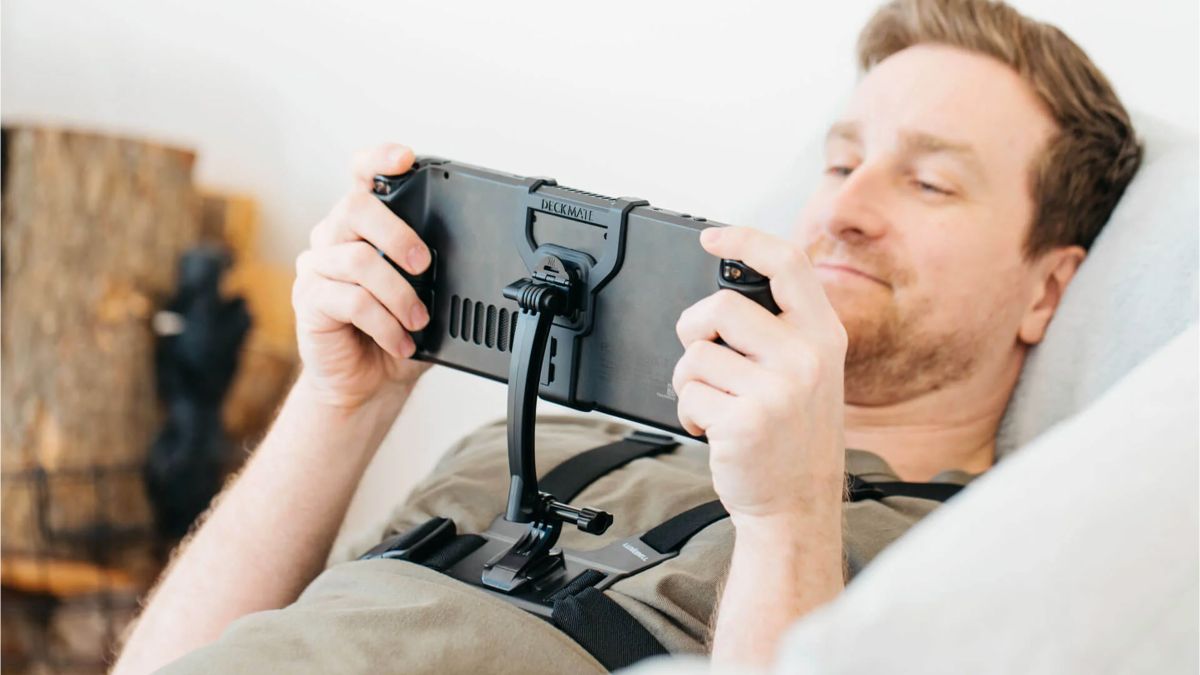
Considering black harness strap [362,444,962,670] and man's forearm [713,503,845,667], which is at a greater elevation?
man's forearm [713,503,845,667]

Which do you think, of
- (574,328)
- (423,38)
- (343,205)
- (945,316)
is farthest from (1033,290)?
(423,38)

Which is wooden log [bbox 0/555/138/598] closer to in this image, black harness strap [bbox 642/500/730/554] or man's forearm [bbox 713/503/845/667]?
black harness strap [bbox 642/500/730/554]

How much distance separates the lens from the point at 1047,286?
1.31 m

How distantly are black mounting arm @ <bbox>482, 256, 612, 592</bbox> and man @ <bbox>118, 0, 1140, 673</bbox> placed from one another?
0.15ft

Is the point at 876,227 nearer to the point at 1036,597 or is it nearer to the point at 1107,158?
the point at 1107,158

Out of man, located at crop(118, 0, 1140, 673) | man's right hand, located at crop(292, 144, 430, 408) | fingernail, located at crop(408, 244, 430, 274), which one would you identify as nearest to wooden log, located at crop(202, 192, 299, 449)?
man, located at crop(118, 0, 1140, 673)

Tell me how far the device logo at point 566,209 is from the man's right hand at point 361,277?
0.41ft

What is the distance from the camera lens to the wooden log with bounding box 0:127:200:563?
199cm

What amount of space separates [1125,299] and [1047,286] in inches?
4.2

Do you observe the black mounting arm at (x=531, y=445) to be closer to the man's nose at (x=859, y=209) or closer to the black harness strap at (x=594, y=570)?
the black harness strap at (x=594, y=570)

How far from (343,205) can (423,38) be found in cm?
107

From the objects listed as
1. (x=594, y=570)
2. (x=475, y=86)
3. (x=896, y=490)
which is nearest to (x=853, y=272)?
(x=896, y=490)

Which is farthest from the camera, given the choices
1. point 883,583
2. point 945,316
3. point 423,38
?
point 423,38

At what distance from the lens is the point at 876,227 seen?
3.91ft
